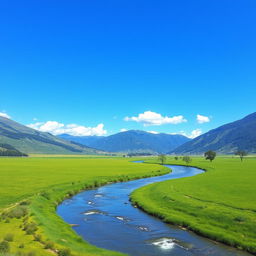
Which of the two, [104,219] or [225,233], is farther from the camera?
[104,219]

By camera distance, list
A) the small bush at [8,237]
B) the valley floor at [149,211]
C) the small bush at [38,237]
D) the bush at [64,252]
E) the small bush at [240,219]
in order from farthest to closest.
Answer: the small bush at [240,219] < the small bush at [38,237] < the valley floor at [149,211] < the small bush at [8,237] < the bush at [64,252]

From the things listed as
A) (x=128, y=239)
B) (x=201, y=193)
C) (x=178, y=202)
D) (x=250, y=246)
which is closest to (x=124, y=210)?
(x=178, y=202)

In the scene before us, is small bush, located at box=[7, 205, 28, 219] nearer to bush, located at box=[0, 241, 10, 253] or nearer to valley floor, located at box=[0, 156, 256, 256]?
valley floor, located at box=[0, 156, 256, 256]

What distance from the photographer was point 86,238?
31.0 meters

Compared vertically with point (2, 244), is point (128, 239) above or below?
below

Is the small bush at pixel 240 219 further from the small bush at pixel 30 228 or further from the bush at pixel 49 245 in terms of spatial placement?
the small bush at pixel 30 228

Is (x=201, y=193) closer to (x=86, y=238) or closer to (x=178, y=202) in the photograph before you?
(x=178, y=202)

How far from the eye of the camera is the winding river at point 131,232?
27.1 meters

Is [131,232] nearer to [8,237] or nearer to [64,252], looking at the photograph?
[64,252]

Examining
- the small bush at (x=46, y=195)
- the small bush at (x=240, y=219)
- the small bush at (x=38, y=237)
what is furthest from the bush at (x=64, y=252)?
the small bush at (x=46, y=195)

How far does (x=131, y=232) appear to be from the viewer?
33.1 metres

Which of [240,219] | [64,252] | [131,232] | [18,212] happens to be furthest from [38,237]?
[240,219]

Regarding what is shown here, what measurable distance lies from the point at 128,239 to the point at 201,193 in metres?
28.4

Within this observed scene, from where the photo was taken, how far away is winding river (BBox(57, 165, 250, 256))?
1067 inches
